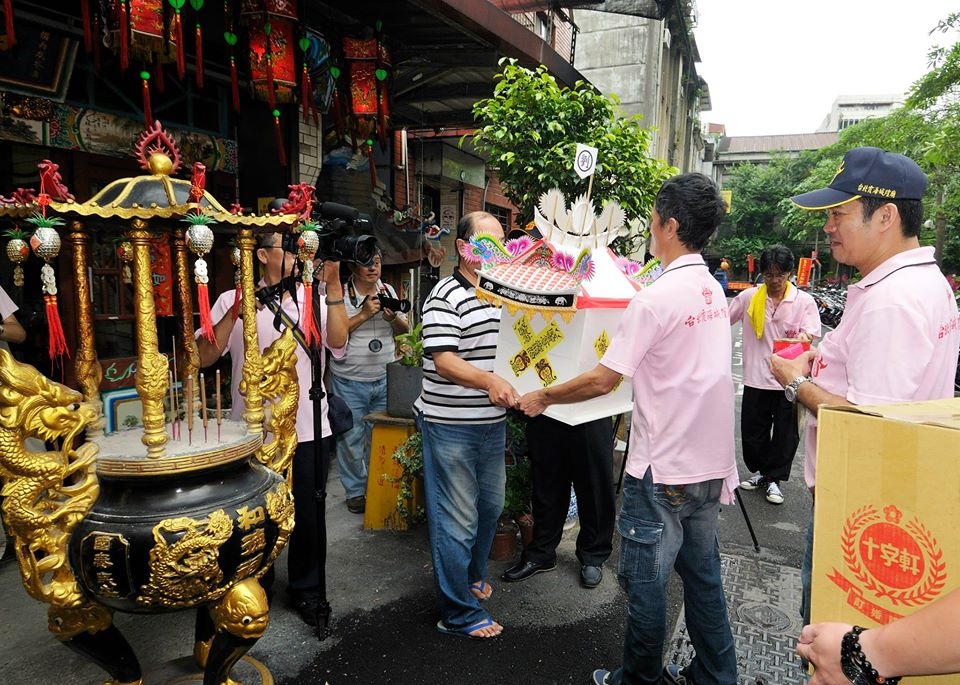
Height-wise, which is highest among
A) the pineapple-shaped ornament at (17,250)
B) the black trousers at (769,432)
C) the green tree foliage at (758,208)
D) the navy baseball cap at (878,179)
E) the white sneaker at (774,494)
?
the green tree foliage at (758,208)

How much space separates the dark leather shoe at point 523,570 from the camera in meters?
3.30

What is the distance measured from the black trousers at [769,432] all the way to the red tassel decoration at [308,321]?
11.6 feet

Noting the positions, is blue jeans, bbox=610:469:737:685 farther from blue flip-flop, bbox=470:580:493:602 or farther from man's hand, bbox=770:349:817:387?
blue flip-flop, bbox=470:580:493:602

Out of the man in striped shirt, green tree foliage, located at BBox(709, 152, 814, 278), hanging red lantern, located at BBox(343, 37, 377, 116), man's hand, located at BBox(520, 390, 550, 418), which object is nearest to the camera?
man's hand, located at BBox(520, 390, 550, 418)

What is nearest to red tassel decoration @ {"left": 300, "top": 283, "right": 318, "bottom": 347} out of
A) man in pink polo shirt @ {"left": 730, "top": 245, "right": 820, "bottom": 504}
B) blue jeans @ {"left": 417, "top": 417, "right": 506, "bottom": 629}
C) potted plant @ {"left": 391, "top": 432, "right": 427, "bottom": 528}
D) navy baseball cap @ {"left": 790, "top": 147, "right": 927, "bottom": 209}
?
blue jeans @ {"left": 417, "top": 417, "right": 506, "bottom": 629}

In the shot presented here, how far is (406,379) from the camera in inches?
149

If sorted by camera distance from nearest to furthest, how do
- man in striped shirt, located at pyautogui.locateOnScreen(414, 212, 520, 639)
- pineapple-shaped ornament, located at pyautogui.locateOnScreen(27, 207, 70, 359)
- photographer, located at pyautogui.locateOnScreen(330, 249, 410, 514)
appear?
pineapple-shaped ornament, located at pyautogui.locateOnScreen(27, 207, 70, 359) → man in striped shirt, located at pyautogui.locateOnScreen(414, 212, 520, 639) → photographer, located at pyautogui.locateOnScreen(330, 249, 410, 514)

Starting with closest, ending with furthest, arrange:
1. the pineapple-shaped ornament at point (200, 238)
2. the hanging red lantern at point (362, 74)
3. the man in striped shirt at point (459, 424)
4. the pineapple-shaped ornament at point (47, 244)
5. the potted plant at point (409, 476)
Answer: the pineapple-shaped ornament at point (47, 244) → the pineapple-shaped ornament at point (200, 238) → the man in striped shirt at point (459, 424) → the potted plant at point (409, 476) → the hanging red lantern at point (362, 74)

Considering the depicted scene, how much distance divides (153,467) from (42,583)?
0.46 meters

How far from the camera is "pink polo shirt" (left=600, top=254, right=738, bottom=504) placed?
1997mm

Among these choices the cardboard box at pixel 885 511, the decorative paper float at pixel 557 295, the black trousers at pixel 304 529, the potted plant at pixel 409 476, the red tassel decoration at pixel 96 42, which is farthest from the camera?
the potted plant at pixel 409 476

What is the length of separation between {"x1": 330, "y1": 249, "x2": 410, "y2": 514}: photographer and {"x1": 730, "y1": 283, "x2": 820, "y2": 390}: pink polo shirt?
2572mm

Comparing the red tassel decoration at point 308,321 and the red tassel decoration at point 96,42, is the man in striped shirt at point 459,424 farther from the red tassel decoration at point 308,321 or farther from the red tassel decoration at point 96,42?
the red tassel decoration at point 96,42

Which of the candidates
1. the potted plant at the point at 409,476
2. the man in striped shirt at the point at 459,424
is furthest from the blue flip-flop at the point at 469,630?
the potted plant at the point at 409,476
